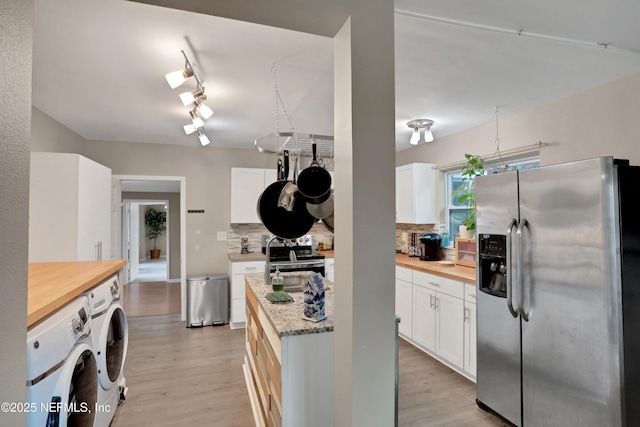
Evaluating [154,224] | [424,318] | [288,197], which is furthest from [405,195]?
[154,224]

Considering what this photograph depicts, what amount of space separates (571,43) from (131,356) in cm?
450

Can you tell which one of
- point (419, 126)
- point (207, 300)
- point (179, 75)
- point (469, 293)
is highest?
point (419, 126)

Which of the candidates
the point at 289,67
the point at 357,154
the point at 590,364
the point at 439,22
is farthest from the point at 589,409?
the point at 289,67

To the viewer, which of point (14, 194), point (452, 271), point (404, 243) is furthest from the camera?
→ point (404, 243)

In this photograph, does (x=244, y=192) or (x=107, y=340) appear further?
(x=244, y=192)

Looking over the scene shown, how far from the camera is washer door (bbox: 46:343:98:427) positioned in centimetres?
129

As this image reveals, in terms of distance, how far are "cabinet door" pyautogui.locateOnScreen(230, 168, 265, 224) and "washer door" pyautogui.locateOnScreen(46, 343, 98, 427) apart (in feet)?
10.3

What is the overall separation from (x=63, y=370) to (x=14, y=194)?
3.14ft

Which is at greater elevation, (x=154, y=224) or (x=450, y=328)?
(x=154, y=224)

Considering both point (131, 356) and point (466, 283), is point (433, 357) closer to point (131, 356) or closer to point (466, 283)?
point (466, 283)

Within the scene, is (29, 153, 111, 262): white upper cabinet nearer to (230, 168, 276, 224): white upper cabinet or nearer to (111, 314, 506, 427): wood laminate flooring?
(111, 314, 506, 427): wood laminate flooring

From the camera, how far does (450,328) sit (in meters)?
3.12

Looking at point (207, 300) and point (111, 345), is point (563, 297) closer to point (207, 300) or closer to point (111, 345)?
point (111, 345)

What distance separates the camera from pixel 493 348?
95.6 inches
